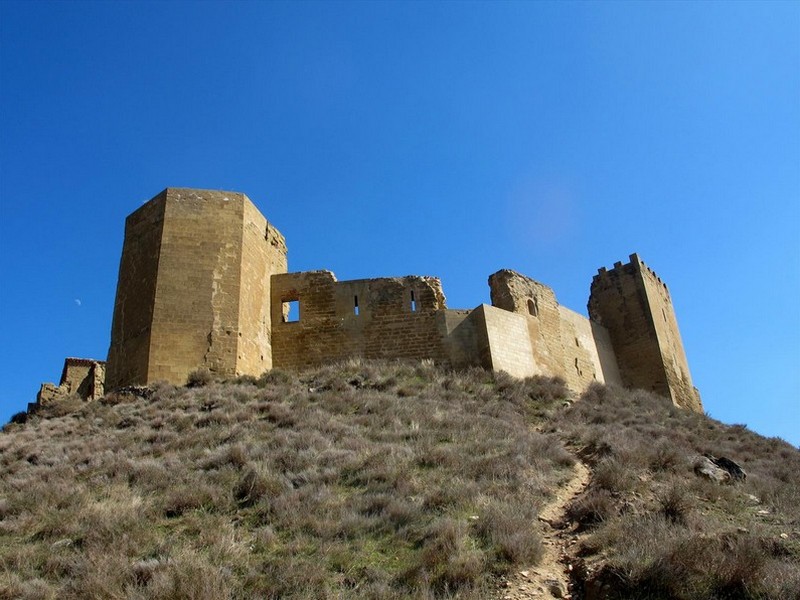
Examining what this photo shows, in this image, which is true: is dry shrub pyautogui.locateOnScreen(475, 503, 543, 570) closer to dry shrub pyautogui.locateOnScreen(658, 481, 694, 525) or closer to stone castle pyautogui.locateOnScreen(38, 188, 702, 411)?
dry shrub pyautogui.locateOnScreen(658, 481, 694, 525)

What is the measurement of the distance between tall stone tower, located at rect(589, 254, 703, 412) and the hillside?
829cm

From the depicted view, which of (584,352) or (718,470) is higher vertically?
(584,352)

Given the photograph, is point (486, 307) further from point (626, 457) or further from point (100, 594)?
point (100, 594)

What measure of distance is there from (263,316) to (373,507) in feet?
34.4

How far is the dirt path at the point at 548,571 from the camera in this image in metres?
5.98

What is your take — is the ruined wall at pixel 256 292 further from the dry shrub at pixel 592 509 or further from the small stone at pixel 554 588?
the small stone at pixel 554 588

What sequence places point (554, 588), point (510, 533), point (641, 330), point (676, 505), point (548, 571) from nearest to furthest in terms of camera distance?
1. point (554, 588)
2. point (548, 571)
3. point (510, 533)
4. point (676, 505)
5. point (641, 330)

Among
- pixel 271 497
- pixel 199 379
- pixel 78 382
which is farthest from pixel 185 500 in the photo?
pixel 78 382

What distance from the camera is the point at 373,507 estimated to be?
7.56 m

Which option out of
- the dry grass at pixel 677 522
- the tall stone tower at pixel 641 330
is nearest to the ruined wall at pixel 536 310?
the tall stone tower at pixel 641 330

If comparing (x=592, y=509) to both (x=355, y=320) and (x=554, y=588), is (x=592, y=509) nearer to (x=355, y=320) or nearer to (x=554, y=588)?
(x=554, y=588)

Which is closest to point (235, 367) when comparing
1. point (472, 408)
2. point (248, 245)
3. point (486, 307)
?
point (248, 245)

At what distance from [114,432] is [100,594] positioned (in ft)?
22.9

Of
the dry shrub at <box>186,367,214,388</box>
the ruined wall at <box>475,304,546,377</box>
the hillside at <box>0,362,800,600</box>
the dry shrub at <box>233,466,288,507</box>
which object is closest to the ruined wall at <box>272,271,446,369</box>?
the ruined wall at <box>475,304,546,377</box>
